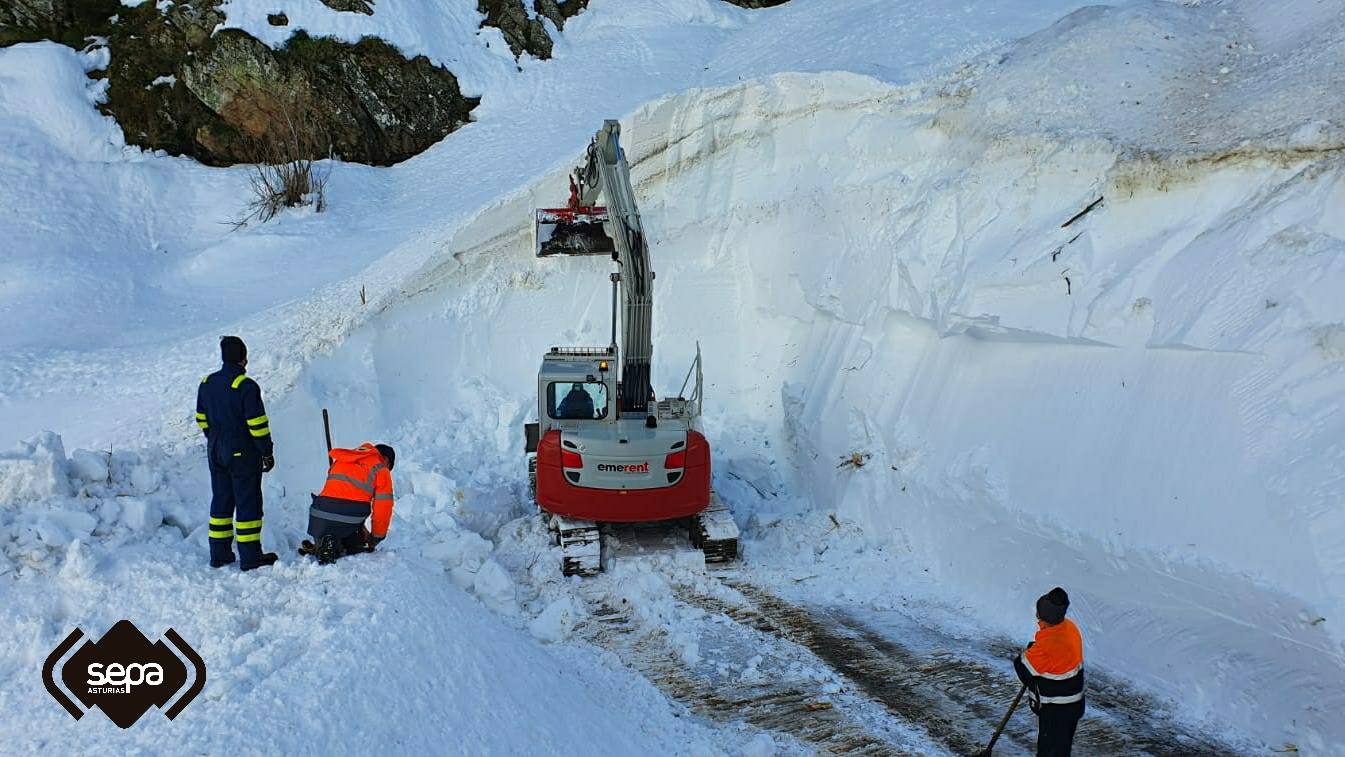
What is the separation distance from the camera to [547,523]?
27.0ft

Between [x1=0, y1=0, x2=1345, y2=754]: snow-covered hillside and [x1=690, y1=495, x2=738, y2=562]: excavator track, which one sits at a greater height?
[x1=0, y1=0, x2=1345, y2=754]: snow-covered hillside

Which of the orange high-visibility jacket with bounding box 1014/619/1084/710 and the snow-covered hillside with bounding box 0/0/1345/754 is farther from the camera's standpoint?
the snow-covered hillside with bounding box 0/0/1345/754

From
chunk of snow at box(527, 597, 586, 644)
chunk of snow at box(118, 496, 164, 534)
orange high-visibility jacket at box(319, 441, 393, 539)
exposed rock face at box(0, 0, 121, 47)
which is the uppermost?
exposed rock face at box(0, 0, 121, 47)

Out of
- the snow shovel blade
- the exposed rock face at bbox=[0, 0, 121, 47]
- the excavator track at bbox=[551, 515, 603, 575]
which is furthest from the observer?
the exposed rock face at bbox=[0, 0, 121, 47]

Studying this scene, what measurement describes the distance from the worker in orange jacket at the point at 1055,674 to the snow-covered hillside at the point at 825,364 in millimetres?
1259

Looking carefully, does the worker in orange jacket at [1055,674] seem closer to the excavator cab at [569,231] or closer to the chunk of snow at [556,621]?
the chunk of snow at [556,621]

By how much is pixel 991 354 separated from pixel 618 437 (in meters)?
3.46

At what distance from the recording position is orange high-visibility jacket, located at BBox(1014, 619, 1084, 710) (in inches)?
164

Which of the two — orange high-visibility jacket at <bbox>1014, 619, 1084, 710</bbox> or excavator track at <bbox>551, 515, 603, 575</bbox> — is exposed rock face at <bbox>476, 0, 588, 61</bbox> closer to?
excavator track at <bbox>551, 515, 603, 575</bbox>

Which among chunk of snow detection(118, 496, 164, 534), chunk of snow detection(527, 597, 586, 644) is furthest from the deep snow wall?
chunk of snow detection(118, 496, 164, 534)

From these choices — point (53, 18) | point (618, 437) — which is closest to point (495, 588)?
point (618, 437)

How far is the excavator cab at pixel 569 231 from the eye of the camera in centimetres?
923

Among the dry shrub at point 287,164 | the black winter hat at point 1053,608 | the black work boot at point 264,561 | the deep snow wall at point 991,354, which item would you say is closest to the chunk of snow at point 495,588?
the black work boot at point 264,561

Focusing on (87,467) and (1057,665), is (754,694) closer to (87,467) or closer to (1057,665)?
(1057,665)
